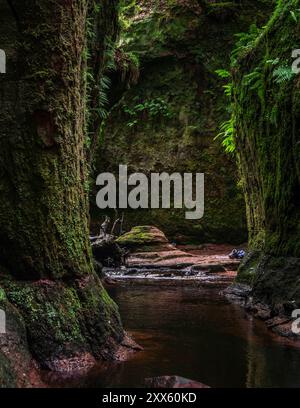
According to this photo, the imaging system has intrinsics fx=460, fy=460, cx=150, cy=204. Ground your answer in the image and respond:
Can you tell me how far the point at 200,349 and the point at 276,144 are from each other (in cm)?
364

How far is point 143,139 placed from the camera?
18.7m

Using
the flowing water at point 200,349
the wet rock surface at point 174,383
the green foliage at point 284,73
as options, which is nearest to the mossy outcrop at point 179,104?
the flowing water at point 200,349

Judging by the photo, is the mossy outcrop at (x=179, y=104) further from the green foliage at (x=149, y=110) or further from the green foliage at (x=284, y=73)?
the green foliage at (x=284, y=73)

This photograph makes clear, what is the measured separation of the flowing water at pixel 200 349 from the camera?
12.0 feet

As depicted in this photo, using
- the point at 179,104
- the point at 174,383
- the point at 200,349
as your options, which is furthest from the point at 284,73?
the point at 179,104

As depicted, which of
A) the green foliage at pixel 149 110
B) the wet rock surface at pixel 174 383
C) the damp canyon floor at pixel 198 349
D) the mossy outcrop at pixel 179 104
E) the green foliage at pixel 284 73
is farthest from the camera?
the green foliage at pixel 149 110

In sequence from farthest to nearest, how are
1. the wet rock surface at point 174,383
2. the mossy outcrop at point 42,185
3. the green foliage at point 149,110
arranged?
the green foliage at point 149,110, the mossy outcrop at point 42,185, the wet rock surface at point 174,383

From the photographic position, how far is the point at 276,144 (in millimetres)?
7023


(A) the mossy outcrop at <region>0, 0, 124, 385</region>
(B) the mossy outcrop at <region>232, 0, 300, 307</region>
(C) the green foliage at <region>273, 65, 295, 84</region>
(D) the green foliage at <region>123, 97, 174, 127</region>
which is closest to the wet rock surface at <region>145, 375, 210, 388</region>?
(A) the mossy outcrop at <region>0, 0, 124, 385</region>

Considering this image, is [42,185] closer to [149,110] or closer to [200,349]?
[200,349]

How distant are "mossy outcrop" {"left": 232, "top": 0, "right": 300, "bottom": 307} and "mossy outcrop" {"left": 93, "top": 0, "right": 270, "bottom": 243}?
27.8ft

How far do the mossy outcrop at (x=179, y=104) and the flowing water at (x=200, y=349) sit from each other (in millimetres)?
9789

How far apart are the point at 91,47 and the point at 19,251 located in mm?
5029
